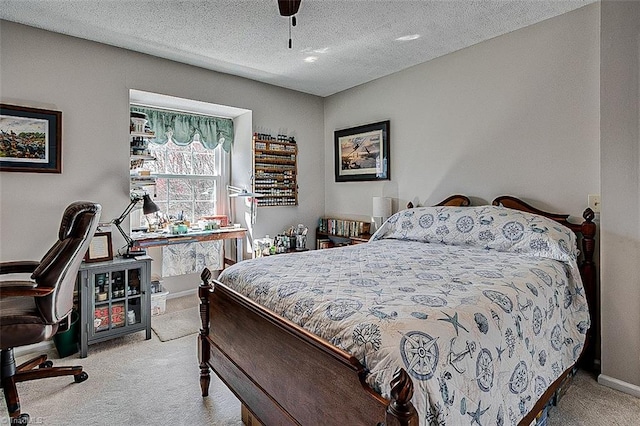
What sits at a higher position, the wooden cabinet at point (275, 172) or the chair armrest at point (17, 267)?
the wooden cabinet at point (275, 172)

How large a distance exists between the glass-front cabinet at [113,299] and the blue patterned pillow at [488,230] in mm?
2098

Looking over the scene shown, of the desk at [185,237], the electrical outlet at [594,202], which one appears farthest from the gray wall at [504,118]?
the desk at [185,237]

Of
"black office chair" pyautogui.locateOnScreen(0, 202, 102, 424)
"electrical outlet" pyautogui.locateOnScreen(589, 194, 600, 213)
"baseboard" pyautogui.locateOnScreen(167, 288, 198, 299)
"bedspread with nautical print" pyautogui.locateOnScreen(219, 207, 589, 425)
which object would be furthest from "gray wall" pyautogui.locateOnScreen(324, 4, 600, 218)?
"black office chair" pyautogui.locateOnScreen(0, 202, 102, 424)

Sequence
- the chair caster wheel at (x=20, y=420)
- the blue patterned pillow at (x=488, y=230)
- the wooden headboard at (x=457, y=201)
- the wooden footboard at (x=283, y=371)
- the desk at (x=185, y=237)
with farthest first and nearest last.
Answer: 1. the desk at (x=185, y=237)
2. the wooden headboard at (x=457, y=201)
3. the blue patterned pillow at (x=488, y=230)
4. the chair caster wheel at (x=20, y=420)
5. the wooden footboard at (x=283, y=371)

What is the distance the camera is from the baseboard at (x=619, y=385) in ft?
7.02

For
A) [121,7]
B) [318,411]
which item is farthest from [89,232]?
[318,411]

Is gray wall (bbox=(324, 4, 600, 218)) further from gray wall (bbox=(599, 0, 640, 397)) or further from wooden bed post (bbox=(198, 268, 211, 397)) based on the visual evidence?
wooden bed post (bbox=(198, 268, 211, 397))

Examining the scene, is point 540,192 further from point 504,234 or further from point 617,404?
point 617,404

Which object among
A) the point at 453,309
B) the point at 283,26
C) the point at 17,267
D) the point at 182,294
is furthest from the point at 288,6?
the point at 182,294

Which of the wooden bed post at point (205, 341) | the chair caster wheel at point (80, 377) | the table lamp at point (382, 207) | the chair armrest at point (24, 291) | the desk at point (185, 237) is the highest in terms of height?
the table lamp at point (382, 207)

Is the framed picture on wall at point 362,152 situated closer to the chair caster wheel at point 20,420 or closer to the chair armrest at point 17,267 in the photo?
the chair armrest at point 17,267

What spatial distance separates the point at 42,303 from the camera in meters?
1.97

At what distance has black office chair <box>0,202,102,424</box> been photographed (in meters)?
1.91

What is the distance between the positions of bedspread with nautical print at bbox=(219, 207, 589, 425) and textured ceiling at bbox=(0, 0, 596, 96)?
1510mm
